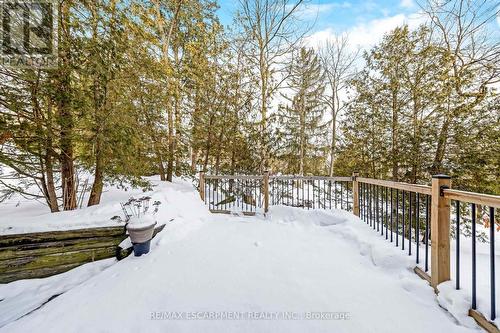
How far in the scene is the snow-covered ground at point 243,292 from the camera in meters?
1.32

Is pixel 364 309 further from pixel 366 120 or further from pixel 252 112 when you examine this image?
pixel 252 112

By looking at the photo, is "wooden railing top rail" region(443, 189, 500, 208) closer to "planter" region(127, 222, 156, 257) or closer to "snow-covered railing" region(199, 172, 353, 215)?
"snow-covered railing" region(199, 172, 353, 215)

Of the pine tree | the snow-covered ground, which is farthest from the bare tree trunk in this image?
the pine tree

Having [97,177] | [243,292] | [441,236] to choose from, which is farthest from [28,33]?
[441,236]

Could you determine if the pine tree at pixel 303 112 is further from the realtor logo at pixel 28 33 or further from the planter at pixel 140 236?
the realtor logo at pixel 28 33

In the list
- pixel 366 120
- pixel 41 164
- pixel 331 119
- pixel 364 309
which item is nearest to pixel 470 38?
pixel 366 120

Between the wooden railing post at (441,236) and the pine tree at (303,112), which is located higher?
the pine tree at (303,112)

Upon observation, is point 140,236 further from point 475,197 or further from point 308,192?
point 308,192

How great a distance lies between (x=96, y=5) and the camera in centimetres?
310

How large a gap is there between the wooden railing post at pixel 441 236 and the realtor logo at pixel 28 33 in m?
4.43

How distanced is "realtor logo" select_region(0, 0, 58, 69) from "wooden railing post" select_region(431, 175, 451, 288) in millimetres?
4433

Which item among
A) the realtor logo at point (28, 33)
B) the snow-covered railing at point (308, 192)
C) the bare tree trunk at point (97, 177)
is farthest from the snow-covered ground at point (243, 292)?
the realtor logo at point (28, 33)

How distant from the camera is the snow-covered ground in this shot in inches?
51.9

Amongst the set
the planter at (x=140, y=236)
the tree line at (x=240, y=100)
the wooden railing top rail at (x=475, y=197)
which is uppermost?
the tree line at (x=240, y=100)
